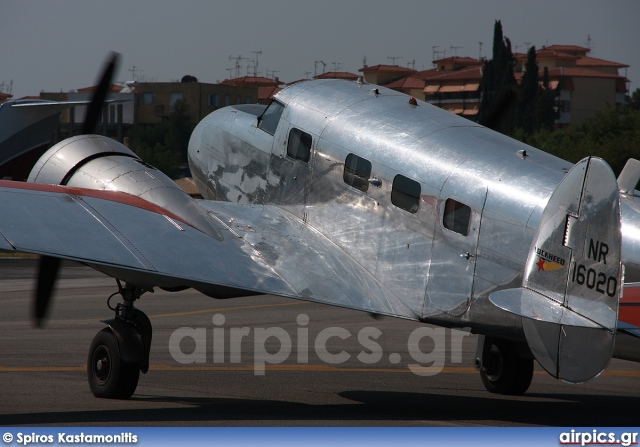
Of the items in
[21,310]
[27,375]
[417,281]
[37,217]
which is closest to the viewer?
[37,217]

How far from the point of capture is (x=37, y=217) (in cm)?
1138

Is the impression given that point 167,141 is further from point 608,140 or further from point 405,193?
point 405,193

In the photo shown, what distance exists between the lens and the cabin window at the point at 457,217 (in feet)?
38.0

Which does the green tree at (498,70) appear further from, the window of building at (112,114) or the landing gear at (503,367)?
the landing gear at (503,367)

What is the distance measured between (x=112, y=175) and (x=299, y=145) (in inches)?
114

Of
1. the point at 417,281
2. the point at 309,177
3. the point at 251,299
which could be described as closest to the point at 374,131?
the point at 309,177

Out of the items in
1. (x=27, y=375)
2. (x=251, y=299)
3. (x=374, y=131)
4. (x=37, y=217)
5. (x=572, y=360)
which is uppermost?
(x=374, y=131)

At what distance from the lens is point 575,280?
10.2 metres

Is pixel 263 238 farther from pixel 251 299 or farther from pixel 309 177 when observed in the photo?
pixel 251 299

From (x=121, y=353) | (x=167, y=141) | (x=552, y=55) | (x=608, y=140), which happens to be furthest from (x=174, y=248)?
(x=552, y=55)

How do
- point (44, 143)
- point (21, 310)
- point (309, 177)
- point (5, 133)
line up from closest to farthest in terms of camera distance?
point (309, 177)
point (5, 133)
point (44, 143)
point (21, 310)

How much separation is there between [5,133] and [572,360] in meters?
12.5

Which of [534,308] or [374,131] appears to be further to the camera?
[374,131]

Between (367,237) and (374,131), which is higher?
(374,131)
